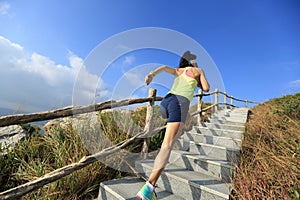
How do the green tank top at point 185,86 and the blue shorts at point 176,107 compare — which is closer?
the blue shorts at point 176,107

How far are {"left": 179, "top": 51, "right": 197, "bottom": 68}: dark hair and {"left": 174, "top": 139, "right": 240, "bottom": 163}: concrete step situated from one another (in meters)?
1.54

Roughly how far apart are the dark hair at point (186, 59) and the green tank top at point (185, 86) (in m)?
0.22

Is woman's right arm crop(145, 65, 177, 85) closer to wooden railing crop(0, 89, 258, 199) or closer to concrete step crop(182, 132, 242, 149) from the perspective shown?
wooden railing crop(0, 89, 258, 199)

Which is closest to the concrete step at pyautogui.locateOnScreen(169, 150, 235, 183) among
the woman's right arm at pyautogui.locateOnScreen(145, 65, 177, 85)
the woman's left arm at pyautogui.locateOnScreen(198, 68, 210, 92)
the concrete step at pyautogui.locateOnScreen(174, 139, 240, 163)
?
the concrete step at pyautogui.locateOnScreen(174, 139, 240, 163)

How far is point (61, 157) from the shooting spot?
2.46m

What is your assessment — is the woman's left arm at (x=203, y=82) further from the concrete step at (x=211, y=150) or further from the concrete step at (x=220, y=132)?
the concrete step at (x=220, y=132)

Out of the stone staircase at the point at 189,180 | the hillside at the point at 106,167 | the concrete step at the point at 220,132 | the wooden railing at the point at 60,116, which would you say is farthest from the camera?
the concrete step at the point at 220,132

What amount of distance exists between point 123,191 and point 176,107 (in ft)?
3.82

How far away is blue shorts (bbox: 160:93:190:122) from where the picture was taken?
6.23 ft

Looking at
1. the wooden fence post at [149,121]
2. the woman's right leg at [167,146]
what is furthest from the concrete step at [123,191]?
the wooden fence post at [149,121]

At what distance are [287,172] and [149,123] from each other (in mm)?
1842

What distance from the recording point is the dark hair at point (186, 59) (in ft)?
7.54

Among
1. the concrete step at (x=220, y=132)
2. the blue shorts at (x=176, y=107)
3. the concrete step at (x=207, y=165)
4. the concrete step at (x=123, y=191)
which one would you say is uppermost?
the blue shorts at (x=176, y=107)

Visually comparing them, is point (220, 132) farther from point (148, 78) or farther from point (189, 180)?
point (148, 78)
